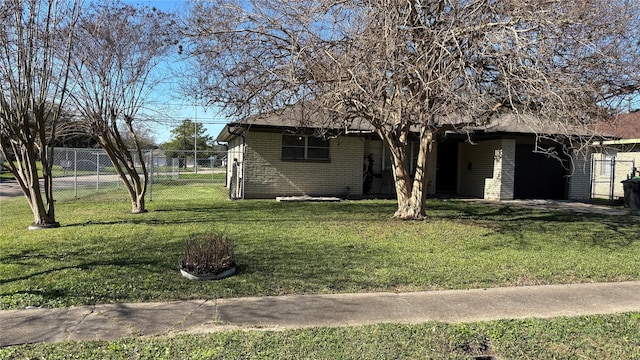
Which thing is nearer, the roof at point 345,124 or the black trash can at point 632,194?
the roof at point 345,124

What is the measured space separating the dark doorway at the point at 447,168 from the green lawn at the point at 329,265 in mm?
7225

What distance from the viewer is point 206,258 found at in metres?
5.86

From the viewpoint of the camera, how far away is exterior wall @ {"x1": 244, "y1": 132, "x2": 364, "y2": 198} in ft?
51.8

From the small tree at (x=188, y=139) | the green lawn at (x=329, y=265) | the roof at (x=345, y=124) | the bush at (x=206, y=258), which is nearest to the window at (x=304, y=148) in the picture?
the roof at (x=345, y=124)


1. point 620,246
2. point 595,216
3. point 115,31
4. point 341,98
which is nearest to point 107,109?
point 115,31

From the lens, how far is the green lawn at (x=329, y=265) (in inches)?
155

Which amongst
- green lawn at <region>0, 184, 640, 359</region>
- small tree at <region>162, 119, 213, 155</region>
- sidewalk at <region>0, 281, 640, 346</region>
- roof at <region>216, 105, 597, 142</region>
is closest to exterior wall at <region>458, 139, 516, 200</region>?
roof at <region>216, 105, 597, 142</region>

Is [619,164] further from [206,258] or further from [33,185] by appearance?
[33,185]

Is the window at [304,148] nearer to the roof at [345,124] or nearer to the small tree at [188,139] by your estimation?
the roof at [345,124]

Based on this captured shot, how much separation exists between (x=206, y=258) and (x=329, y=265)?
184 centimetres

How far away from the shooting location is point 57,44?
9.33 meters

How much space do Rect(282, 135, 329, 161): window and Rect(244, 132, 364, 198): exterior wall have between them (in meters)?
0.20

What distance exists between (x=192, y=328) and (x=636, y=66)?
439 inches

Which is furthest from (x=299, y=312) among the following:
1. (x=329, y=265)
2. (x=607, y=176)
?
(x=607, y=176)
